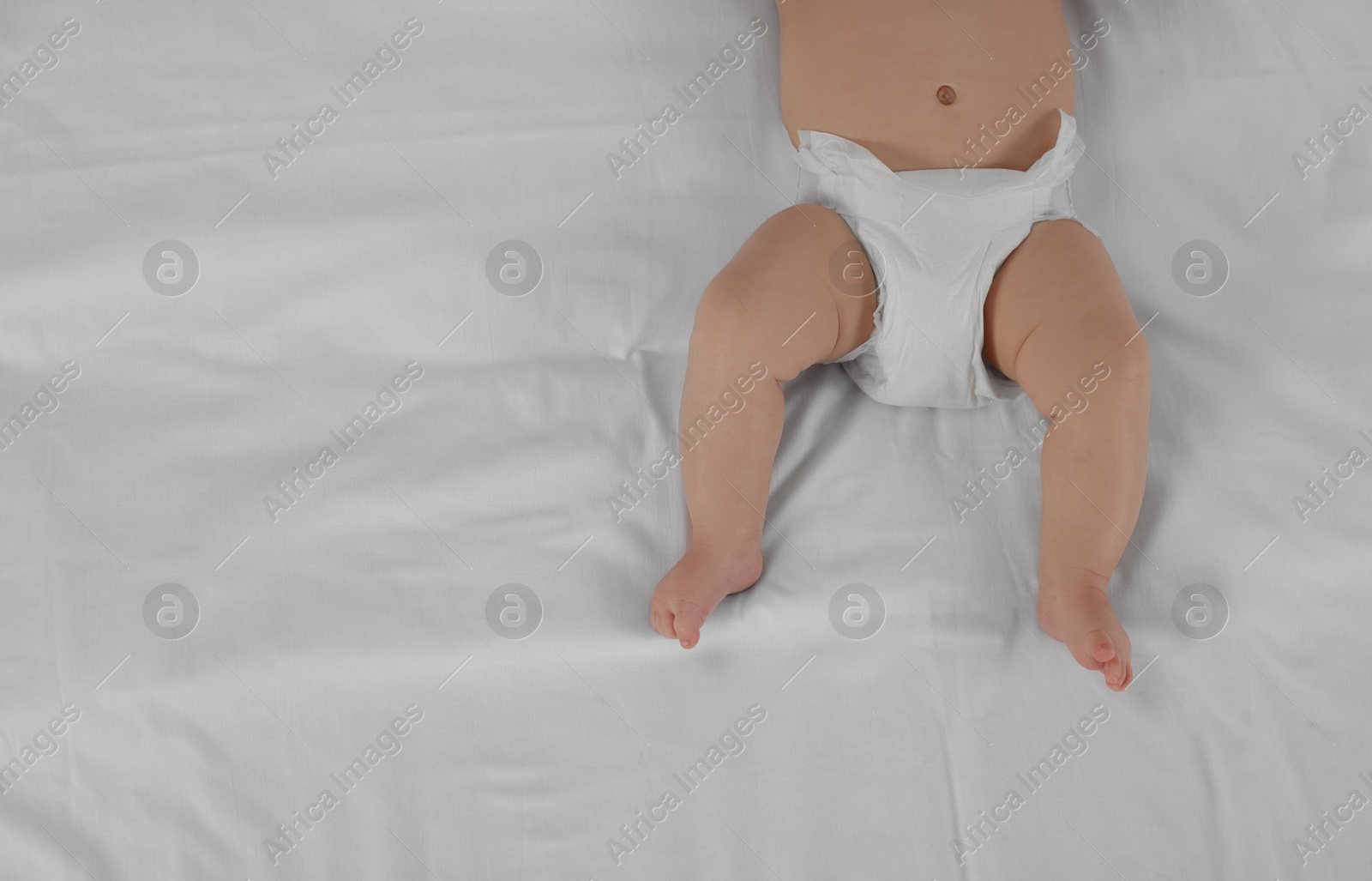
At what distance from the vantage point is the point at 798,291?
1199 mm

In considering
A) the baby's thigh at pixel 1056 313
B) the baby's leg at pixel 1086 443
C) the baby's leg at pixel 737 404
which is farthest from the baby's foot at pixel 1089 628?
the baby's leg at pixel 737 404

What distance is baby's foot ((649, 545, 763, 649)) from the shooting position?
3.67 ft

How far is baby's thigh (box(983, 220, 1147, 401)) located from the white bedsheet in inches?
4.7

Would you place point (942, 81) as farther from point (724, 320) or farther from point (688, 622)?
point (688, 622)

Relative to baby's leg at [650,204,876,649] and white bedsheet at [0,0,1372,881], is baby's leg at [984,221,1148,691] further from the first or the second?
baby's leg at [650,204,876,649]

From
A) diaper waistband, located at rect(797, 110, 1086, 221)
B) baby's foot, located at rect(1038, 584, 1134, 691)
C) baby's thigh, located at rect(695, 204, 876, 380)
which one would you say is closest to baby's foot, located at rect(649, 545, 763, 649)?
baby's thigh, located at rect(695, 204, 876, 380)

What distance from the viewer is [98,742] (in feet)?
3.67

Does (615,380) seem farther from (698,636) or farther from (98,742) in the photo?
(98,742)

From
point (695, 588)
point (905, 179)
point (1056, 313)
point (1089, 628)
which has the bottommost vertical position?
point (1089, 628)

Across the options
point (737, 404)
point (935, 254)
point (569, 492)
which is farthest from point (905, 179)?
point (569, 492)

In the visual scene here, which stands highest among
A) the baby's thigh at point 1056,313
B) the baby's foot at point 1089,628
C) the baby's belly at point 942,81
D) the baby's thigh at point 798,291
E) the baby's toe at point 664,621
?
the baby's belly at point 942,81

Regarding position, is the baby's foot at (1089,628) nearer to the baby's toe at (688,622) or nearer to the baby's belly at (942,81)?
the baby's toe at (688,622)

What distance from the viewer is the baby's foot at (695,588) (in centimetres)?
112

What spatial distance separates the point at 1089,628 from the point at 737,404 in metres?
0.45
